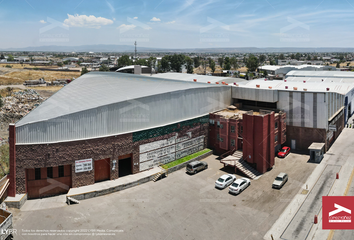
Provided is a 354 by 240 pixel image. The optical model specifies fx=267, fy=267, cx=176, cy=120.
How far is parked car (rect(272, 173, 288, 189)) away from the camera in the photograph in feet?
94.6

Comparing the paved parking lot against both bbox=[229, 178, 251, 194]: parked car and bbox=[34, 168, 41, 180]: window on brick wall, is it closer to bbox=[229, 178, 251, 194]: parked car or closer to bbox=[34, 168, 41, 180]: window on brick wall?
bbox=[229, 178, 251, 194]: parked car

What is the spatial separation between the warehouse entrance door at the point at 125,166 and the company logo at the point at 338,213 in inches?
800

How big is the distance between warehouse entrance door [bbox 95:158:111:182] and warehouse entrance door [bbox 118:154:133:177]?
1554mm

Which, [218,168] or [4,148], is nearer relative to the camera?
[218,168]

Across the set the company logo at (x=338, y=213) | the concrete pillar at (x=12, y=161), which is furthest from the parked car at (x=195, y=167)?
the concrete pillar at (x=12, y=161)

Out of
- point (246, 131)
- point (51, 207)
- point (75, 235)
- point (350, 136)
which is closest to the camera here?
point (75, 235)

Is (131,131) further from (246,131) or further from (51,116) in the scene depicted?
(246,131)

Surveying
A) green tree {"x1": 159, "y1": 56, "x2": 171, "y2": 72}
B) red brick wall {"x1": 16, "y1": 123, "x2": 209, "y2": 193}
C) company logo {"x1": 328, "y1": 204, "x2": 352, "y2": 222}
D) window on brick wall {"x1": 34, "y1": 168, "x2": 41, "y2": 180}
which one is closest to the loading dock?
window on brick wall {"x1": 34, "y1": 168, "x2": 41, "y2": 180}

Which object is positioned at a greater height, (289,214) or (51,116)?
(51,116)

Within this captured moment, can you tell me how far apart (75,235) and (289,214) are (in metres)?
18.4

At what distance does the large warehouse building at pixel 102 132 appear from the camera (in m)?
26.1

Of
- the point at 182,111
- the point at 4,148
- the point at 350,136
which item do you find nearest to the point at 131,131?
the point at 182,111

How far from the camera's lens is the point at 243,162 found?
34.2m

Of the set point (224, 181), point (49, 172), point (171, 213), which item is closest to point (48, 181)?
point (49, 172)
